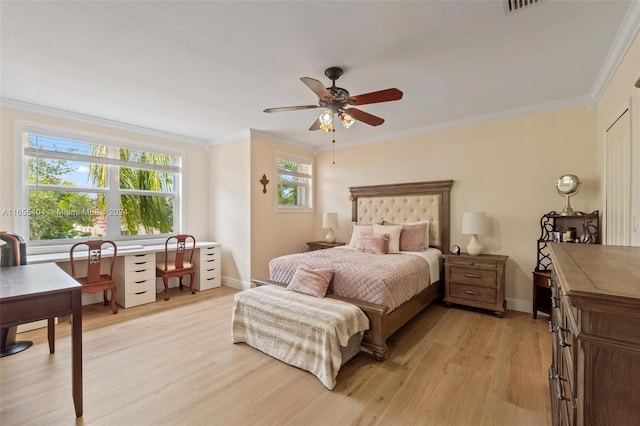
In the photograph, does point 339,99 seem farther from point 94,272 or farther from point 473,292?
point 94,272

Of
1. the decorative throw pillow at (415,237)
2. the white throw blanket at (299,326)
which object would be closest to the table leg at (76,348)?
the white throw blanket at (299,326)

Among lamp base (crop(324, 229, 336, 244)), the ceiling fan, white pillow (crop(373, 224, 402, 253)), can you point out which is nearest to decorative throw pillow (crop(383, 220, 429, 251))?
white pillow (crop(373, 224, 402, 253))

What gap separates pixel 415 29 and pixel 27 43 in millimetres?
2994

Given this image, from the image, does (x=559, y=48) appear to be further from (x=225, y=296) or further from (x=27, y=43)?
(x=225, y=296)

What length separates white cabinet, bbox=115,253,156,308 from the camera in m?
3.75

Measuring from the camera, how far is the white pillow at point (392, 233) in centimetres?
388

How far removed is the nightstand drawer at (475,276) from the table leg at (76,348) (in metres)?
3.80

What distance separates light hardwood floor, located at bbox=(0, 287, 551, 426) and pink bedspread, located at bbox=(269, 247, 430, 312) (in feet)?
1.67

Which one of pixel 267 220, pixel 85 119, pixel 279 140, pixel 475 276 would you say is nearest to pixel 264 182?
pixel 267 220

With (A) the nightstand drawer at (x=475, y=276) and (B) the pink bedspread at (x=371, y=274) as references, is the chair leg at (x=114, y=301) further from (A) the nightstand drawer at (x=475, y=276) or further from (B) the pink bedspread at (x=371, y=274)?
(A) the nightstand drawer at (x=475, y=276)

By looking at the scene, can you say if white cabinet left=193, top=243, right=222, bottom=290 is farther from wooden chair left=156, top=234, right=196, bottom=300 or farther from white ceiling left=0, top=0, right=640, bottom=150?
white ceiling left=0, top=0, right=640, bottom=150

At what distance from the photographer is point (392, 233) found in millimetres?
3980

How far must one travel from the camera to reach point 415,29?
2.01 metres

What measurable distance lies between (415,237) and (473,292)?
99cm
